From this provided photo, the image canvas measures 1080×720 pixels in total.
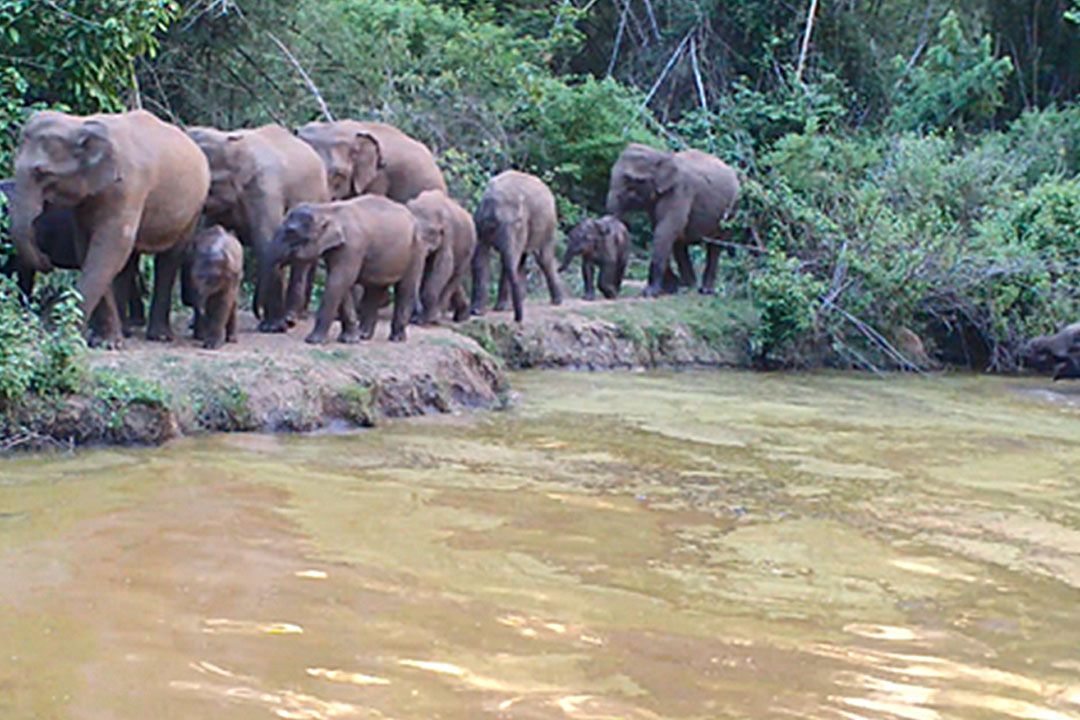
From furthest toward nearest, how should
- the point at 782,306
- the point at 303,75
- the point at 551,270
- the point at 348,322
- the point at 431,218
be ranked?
the point at 782,306 → the point at 551,270 → the point at 303,75 → the point at 431,218 → the point at 348,322

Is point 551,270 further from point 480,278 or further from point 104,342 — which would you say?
point 104,342

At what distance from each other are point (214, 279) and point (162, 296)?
0.64 m

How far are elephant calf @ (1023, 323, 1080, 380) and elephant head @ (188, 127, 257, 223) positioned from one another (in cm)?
879

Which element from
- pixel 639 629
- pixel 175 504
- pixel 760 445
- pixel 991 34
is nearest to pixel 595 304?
pixel 760 445

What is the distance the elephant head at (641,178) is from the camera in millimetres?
19125

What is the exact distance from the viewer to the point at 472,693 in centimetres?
528

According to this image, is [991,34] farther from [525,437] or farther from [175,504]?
[175,504]

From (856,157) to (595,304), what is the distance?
4.74 m

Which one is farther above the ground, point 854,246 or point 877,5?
point 877,5

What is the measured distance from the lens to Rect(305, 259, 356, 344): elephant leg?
12273 millimetres

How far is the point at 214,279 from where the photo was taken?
1138cm

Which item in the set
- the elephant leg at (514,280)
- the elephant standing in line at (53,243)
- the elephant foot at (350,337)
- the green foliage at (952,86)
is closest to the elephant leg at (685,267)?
the elephant leg at (514,280)

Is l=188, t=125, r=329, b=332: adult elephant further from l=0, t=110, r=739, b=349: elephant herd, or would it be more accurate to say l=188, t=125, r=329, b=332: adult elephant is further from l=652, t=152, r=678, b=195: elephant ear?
l=652, t=152, r=678, b=195: elephant ear

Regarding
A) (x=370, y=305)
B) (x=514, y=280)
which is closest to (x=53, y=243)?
(x=370, y=305)
